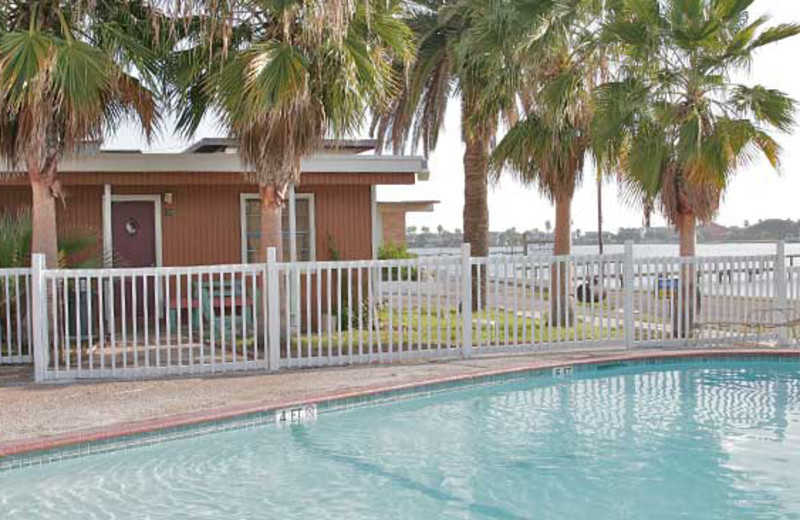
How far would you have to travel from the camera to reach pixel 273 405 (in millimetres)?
8094

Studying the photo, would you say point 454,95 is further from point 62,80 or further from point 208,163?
point 62,80

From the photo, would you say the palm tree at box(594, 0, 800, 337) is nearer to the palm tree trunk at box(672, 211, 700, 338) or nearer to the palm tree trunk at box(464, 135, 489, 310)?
the palm tree trunk at box(672, 211, 700, 338)

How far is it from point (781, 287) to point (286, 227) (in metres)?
8.28

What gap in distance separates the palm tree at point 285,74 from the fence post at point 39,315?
291 cm

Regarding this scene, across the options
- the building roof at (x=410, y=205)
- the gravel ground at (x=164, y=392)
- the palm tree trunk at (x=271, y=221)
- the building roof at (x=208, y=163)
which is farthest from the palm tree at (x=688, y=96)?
the building roof at (x=410, y=205)

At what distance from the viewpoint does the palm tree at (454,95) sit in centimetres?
1451

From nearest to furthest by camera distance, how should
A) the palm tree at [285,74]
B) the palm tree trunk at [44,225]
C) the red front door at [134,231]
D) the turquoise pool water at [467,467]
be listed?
the turquoise pool water at [467,467]
the palm tree at [285,74]
the palm tree trunk at [44,225]
the red front door at [134,231]

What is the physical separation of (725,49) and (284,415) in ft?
27.1

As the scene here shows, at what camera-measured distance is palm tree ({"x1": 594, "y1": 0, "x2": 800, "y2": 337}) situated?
11.6m

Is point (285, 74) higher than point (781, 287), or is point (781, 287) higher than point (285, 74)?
point (285, 74)

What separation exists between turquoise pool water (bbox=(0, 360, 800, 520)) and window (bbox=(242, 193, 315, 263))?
Result: 6.63 metres

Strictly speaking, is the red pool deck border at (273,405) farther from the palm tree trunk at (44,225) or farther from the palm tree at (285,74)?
the palm tree trunk at (44,225)

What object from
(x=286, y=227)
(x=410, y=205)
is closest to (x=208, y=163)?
(x=286, y=227)

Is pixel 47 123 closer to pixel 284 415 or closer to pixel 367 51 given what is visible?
pixel 367 51
